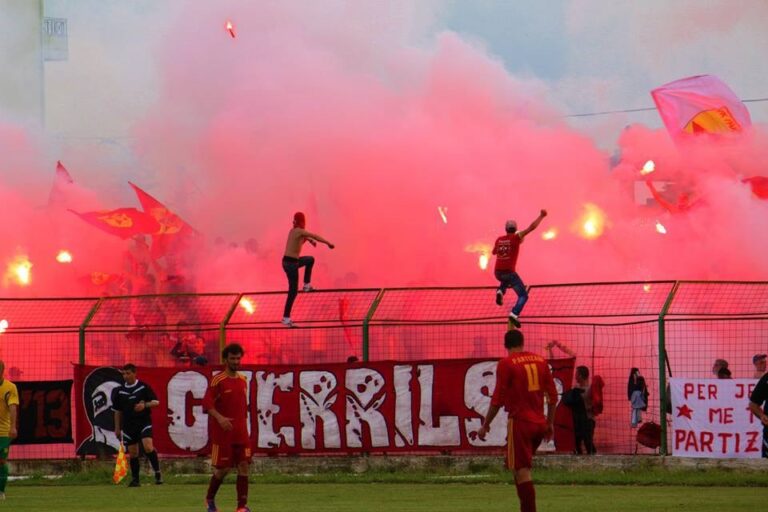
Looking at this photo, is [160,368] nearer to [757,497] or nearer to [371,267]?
[757,497]

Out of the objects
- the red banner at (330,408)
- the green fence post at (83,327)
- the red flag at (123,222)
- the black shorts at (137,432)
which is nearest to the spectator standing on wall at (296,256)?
the red banner at (330,408)

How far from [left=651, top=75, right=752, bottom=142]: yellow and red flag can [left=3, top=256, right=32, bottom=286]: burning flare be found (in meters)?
17.0

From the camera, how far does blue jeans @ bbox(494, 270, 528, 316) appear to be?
998 inches

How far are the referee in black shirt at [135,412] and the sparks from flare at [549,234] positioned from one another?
16593 mm

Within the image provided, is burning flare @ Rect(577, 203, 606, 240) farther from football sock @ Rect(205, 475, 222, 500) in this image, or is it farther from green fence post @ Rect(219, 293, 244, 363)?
football sock @ Rect(205, 475, 222, 500)

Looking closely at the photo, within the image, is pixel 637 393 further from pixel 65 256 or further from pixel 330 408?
pixel 65 256

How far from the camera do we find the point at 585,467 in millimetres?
23016

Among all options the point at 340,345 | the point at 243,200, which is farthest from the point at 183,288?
the point at 340,345

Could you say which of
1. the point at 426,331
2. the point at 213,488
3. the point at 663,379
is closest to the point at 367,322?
the point at 426,331

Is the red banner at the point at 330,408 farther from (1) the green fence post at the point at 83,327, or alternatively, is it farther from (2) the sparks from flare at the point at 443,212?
(2) the sparks from flare at the point at 443,212

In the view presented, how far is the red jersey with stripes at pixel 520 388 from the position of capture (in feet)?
48.5

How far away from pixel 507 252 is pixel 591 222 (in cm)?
1230

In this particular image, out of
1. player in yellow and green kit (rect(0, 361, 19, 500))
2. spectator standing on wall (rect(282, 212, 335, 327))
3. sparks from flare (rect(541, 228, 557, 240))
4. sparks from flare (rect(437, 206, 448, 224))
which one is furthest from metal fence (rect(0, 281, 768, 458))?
sparks from flare (rect(437, 206, 448, 224))

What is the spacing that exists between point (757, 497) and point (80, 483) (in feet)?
35.2
